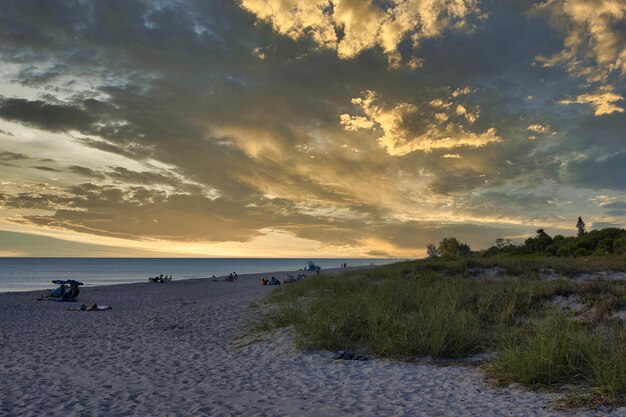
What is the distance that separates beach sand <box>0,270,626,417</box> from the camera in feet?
23.7

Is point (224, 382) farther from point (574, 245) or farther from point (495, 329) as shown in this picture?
point (574, 245)

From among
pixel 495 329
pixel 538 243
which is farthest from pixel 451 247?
pixel 495 329

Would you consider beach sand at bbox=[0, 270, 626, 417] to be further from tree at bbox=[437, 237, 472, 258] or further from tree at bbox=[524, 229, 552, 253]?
tree at bbox=[437, 237, 472, 258]

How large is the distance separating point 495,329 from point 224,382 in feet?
25.4

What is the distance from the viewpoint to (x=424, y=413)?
23.0 feet

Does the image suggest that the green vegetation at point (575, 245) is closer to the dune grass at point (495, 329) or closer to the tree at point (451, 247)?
the tree at point (451, 247)

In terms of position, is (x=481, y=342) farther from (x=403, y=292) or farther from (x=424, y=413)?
(x=403, y=292)

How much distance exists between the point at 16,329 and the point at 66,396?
474 inches

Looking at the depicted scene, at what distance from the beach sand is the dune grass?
62 cm

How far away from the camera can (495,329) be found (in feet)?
41.4

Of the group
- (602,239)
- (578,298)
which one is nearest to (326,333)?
(578,298)

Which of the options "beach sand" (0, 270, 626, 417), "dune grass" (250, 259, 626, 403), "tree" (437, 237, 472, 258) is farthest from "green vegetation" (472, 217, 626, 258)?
"beach sand" (0, 270, 626, 417)

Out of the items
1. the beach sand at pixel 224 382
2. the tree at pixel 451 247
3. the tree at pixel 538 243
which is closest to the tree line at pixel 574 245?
the tree at pixel 538 243

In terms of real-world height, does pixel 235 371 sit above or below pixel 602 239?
below
